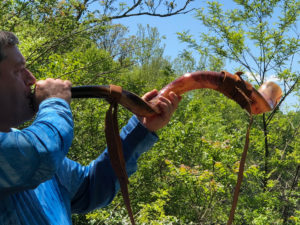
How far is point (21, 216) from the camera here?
1.22 meters

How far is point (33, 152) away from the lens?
1107 millimetres

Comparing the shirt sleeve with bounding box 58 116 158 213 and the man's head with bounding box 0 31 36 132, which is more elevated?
the man's head with bounding box 0 31 36 132

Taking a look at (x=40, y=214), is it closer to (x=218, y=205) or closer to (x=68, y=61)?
(x=68, y=61)

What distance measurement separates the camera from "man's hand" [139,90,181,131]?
158cm

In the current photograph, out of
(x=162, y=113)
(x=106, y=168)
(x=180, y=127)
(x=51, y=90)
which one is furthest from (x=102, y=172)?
(x=180, y=127)

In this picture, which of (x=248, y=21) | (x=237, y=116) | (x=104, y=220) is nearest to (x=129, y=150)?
(x=104, y=220)

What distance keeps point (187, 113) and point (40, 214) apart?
7409 mm

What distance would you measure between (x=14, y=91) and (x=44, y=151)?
1.11 feet

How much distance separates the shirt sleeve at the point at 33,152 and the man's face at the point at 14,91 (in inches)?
7.0

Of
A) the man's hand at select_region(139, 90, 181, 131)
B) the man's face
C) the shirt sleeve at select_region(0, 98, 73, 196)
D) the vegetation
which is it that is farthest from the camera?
the vegetation

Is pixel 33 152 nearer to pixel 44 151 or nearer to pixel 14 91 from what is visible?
pixel 44 151

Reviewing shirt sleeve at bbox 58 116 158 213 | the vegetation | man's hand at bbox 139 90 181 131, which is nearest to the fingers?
man's hand at bbox 139 90 181 131

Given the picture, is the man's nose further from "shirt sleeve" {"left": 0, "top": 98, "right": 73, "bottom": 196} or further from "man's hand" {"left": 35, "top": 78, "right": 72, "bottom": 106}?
"shirt sleeve" {"left": 0, "top": 98, "right": 73, "bottom": 196}

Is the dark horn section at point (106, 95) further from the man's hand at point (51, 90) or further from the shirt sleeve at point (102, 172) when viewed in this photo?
the shirt sleeve at point (102, 172)
